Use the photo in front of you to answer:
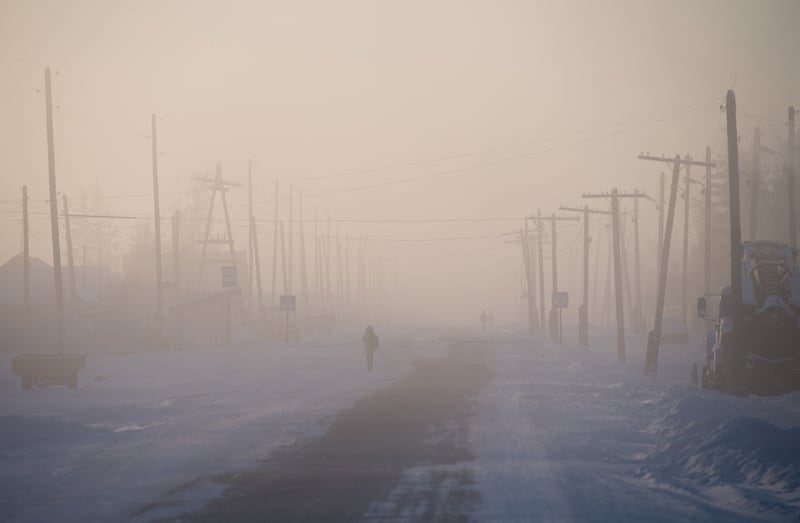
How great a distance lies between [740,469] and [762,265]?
1091cm

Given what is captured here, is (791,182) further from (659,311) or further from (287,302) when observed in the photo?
(287,302)

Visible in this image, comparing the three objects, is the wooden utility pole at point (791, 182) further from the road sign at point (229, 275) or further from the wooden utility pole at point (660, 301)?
the road sign at point (229, 275)

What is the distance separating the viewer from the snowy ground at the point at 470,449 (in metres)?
9.57

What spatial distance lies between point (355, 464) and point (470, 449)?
2.40 m

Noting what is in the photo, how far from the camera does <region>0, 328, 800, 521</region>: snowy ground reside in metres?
9.57

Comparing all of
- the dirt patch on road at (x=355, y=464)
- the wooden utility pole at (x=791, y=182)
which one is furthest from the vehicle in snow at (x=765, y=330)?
the wooden utility pole at (x=791, y=182)

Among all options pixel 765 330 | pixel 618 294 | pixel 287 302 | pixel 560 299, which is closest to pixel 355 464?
pixel 765 330

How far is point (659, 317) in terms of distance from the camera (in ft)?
102

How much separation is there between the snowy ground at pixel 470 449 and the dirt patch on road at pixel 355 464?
20 centimetres

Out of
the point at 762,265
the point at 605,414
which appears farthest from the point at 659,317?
the point at 605,414

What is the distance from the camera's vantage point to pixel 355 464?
40.4ft

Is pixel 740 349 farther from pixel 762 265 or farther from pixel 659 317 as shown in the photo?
pixel 659 317

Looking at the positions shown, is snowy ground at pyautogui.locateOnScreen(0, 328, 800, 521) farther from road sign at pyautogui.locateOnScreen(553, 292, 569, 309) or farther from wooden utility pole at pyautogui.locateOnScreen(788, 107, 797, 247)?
road sign at pyautogui.locateOnScreen(553, 292, 569, 309)

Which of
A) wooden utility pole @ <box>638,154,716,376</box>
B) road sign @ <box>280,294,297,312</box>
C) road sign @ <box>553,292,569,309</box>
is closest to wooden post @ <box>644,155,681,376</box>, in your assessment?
wooden utility pole @ <box>638,154,716,376</box>
